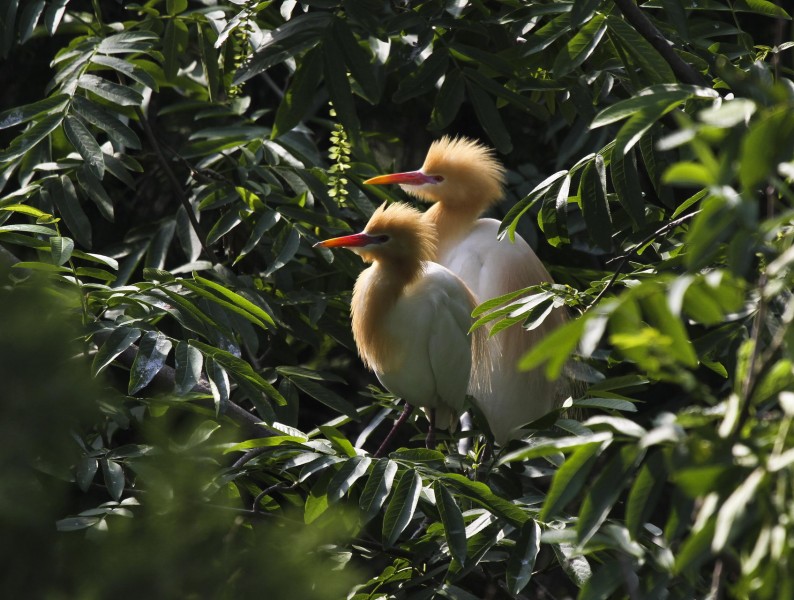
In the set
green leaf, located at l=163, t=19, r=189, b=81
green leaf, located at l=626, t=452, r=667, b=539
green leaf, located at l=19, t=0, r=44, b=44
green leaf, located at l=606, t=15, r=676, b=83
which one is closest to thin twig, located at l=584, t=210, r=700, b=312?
green leaf, located at l=606, t=15, r=676, b=83

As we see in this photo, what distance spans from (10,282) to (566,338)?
458mm

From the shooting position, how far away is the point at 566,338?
87 centimetres

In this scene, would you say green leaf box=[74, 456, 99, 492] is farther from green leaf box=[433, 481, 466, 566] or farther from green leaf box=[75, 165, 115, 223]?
green leaf box=[75, 165, 115, 223]

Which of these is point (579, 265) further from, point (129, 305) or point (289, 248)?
point (129, 305)

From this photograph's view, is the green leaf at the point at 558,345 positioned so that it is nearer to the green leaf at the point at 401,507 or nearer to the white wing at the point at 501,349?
the green leaf at the point at 401,507

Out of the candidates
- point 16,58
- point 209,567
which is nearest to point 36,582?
point 209,567

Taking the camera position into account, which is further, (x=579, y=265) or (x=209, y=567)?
(x=579, y=265)

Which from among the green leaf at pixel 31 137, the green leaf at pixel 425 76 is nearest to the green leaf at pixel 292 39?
the green leaf at pixel 425 76

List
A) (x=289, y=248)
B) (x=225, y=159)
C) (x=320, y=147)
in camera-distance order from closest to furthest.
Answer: (x=289, y=248)
(x=225, y=159)
(x=320, y=147)

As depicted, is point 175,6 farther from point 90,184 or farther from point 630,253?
point 630,253

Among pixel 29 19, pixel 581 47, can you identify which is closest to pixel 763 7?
pixel 581 47

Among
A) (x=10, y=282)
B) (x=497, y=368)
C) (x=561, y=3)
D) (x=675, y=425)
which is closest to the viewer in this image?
(x=10, y=282)

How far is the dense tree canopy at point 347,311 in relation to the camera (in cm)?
79

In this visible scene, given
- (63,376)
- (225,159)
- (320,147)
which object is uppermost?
(63,376)
